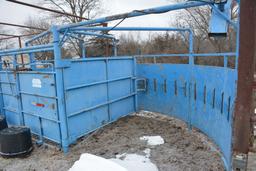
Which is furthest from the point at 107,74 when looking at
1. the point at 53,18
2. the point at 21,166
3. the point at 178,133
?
the point at 53,18

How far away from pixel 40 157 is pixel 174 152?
2.45m

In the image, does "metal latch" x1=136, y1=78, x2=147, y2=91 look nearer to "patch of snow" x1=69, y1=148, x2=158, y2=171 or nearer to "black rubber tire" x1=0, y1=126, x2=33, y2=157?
"patch of snow" x1=69, y1=148, x2=158, y2=171

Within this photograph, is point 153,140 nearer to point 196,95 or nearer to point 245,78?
point 196,95

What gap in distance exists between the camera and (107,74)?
476cm

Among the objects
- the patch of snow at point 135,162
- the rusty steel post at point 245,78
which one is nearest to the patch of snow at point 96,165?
the patch of snow at point 135,162

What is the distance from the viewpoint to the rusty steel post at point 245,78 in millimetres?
1661

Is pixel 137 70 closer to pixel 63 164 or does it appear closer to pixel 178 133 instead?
pixel 178 133

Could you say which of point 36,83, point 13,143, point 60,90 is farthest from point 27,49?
point 13,143

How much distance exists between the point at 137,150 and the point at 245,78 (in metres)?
2.40

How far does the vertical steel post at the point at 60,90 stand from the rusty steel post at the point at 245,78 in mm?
2782

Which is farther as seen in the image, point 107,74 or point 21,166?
point 107,74

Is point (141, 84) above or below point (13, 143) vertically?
above

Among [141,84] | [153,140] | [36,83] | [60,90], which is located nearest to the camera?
[60,90]

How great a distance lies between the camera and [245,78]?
5.77 feet
